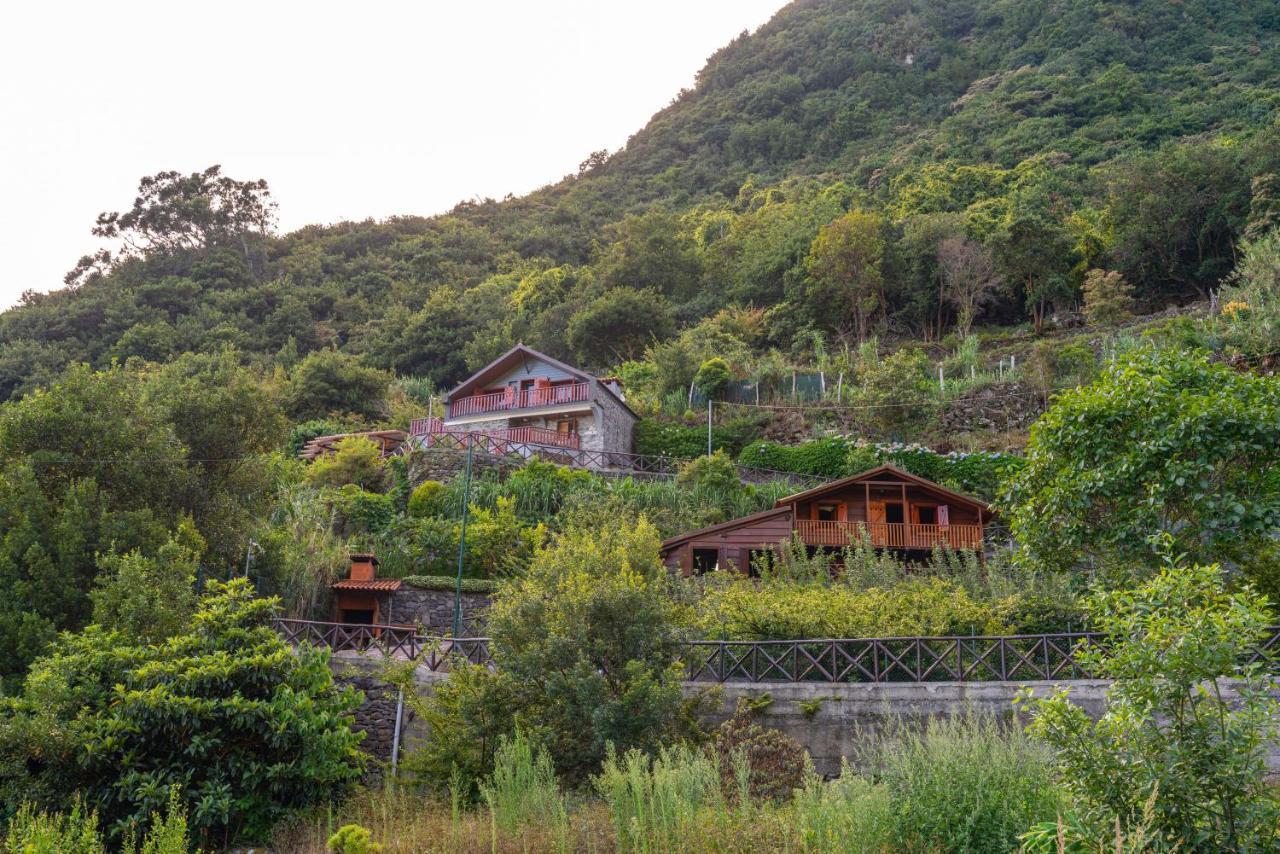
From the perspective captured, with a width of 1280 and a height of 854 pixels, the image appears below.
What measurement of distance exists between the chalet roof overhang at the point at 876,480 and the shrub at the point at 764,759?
1340 centimetres

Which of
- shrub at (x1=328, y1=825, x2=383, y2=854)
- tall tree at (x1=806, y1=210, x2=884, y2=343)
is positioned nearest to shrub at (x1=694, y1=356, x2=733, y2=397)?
tall tree at (x1=806, y1=210, x2=884, y2=343)

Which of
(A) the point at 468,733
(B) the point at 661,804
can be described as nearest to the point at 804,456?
(A) the point at 468,733

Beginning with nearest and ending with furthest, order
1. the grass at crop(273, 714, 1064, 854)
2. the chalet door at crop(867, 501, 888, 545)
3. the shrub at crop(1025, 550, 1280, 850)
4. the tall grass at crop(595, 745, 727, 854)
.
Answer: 1. the shrub at crop(1025, 550, 1280, 850)
2. the grass at crop(273, 714, 1064, 854)
3. the tall grass at crop(595, 745, 727, 854)
4. the chalet door at crop(867, 501, 888, 545)

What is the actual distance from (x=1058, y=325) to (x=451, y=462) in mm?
27473

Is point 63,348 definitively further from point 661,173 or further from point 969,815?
point 969,815

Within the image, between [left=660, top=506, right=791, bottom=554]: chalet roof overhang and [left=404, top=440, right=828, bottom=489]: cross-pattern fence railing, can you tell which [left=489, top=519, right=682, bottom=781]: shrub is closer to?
[left=660, top=506, right=791, bottom=554]: chalet roof overhang

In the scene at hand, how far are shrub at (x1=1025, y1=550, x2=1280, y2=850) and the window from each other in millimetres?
18360

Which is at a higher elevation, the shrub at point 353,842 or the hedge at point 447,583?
the hedge at point 447,583

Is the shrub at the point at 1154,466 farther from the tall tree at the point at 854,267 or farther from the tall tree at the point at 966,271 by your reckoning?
the tall tree at the point at 854,267

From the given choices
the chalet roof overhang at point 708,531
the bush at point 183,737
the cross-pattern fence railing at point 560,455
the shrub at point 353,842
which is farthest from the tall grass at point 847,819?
the cross-pattern fence railing at point 560,455

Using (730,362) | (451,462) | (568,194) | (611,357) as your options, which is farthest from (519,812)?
(568,194)

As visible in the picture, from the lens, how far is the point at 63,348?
54.5 metres

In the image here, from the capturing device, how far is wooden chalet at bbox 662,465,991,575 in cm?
2520

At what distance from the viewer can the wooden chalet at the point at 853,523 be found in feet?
82.7
